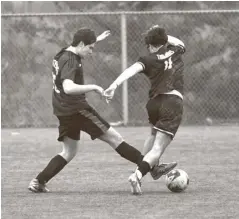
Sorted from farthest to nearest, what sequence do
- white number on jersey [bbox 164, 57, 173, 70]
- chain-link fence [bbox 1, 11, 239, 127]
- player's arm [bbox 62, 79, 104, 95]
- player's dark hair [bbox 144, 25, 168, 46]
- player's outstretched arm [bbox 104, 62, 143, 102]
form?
chain-link fence [bbox 1, 11, 239, 127] < white number on jersey [bbox 164, 57, 173, 70] < player's dark hair [bbox 144, 25, 168, 46] < player's arm [bbox 62, 79, 104, 95] < player's outstretched arm [bbox 104, 62, 143, 102]

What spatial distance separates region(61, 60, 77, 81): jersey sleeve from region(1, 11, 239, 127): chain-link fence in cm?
768

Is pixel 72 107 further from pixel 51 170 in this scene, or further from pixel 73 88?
pixel 51 170

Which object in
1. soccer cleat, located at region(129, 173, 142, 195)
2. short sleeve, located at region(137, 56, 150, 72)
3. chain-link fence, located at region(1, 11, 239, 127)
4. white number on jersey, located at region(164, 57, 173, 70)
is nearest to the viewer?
soccer cleat, located at region(129, 173, 142, 195)

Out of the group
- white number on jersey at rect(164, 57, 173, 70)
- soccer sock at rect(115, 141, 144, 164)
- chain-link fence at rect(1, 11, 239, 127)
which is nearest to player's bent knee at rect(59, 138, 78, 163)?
soccer sock at rect(115, 141, 144, 164)

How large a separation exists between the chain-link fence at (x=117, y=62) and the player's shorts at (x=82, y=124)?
750cm

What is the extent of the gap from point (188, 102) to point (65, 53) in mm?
7900

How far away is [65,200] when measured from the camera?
856cm

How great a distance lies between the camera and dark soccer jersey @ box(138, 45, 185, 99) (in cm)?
912

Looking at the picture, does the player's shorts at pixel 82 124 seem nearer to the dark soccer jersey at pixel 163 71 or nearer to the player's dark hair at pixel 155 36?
the dark soccer jersey at pixel 163 71

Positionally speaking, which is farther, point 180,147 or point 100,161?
point 180,147

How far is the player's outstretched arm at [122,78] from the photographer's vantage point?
834cm

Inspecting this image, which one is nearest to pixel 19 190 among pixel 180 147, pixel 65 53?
pixel 65 53

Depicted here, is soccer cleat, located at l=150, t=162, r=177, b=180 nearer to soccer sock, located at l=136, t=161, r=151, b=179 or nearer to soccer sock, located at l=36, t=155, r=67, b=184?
soccer sock, located at l=136, t=161, r=151, b=179

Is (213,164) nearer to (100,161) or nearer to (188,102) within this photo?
(100,161)
